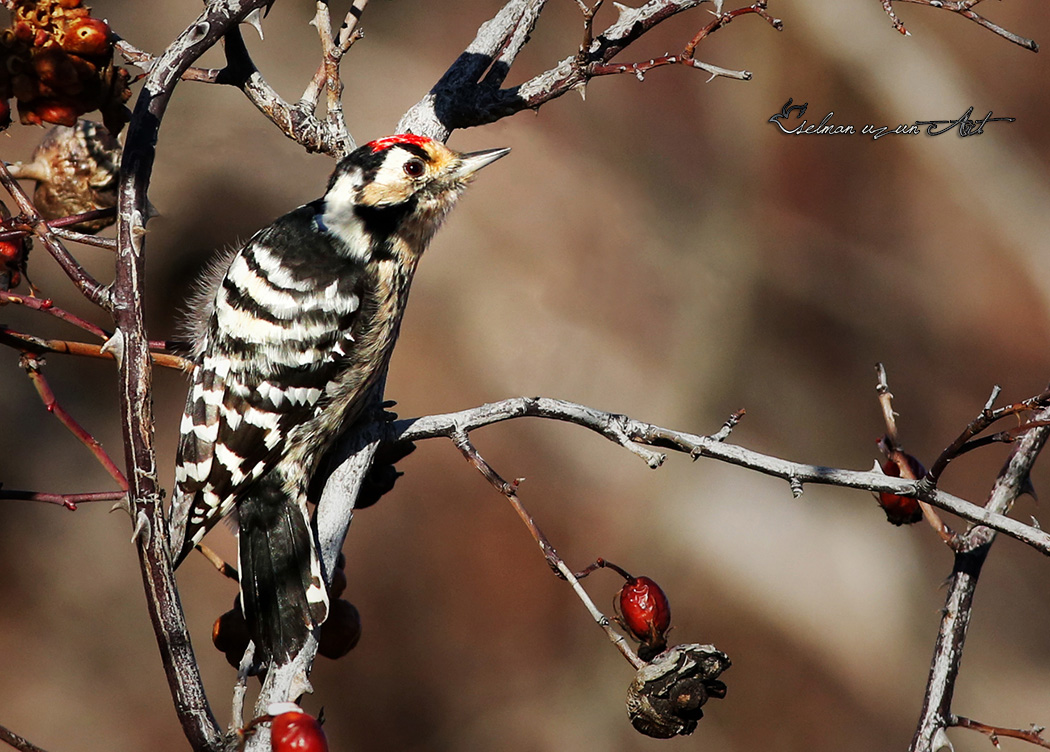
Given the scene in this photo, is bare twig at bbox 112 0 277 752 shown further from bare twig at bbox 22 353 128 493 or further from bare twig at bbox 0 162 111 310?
bare twig at bbox 22 353 128 493

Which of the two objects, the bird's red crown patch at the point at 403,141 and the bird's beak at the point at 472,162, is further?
the bird's beak at the point at 472,162

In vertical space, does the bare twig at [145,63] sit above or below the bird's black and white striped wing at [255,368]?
above

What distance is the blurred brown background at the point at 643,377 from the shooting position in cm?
402

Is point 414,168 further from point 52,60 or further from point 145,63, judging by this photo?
point 52,60

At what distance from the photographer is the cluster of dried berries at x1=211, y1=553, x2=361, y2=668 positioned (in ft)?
6.45

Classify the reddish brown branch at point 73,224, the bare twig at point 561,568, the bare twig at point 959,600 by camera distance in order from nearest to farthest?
the reddish brown branch at point 73,224 → the bare twig at point 561,568 → the bare twig at point 959,600

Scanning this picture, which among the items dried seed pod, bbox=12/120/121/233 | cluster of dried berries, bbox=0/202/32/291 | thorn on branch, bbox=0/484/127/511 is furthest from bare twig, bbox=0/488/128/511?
dried seed pod, bbox=12/120/121/233

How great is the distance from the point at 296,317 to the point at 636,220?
3.18 metres

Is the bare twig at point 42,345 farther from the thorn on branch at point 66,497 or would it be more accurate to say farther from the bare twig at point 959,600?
the bare twig at point 959,600

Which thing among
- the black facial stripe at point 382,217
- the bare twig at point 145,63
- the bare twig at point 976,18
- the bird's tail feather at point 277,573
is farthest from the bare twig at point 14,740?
the bare twig at point 976,18

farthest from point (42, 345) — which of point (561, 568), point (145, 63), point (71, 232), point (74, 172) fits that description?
point (561, 568)

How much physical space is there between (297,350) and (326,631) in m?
0.66

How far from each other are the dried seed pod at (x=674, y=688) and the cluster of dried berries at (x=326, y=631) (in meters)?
0.71

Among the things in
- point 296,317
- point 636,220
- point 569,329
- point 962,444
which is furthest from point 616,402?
point 962,444
